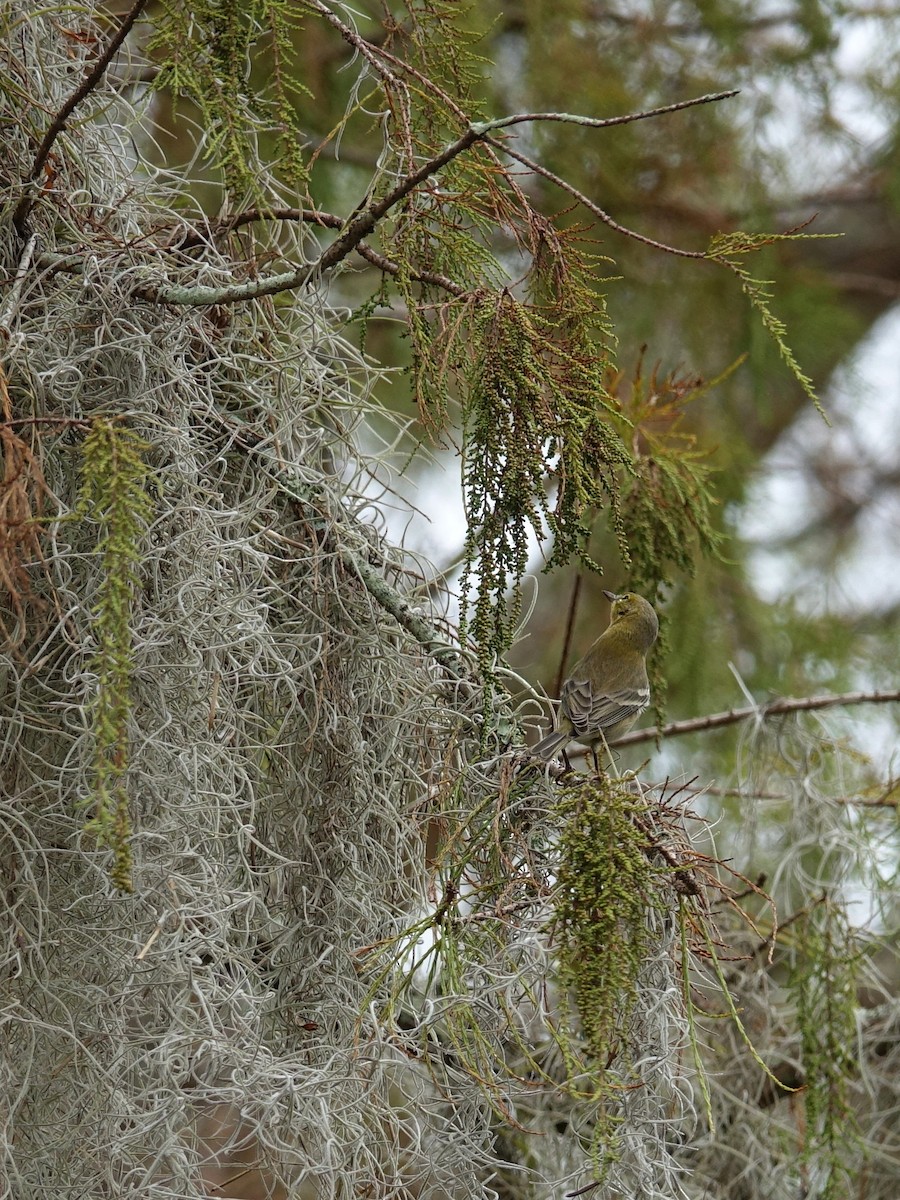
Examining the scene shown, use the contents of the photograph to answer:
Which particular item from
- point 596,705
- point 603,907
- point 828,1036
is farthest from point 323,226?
point 828,1036

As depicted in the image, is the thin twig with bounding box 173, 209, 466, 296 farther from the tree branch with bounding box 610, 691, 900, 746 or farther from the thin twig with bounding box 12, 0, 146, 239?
the tree branch with bounding box 610, 691, 900, 746

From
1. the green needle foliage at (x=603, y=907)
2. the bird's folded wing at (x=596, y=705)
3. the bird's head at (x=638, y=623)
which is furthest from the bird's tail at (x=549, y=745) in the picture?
the bird's head at (x=638, y=623)

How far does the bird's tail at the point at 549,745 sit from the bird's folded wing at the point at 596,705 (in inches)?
15.2

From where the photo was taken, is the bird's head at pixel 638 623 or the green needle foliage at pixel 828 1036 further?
the bird's head at pixel 638 623

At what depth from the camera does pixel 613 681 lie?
8.48ft

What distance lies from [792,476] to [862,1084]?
4.71 m

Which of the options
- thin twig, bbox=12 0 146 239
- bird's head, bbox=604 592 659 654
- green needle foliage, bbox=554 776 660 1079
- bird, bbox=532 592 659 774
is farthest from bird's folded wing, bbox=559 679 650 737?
thin twig, bbox=12 0 146 239

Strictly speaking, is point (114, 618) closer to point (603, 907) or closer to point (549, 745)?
point (603, 907)

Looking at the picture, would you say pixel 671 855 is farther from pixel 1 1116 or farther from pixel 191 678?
pixel 1 1116

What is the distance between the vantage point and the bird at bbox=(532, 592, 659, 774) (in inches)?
94.8

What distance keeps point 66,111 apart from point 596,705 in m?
1.37

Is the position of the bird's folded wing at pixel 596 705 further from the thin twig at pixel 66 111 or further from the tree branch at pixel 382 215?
the thin twig at pixel 66 111

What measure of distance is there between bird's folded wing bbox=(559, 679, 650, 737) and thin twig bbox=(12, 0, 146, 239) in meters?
1.20

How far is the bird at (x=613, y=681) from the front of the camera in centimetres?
241
